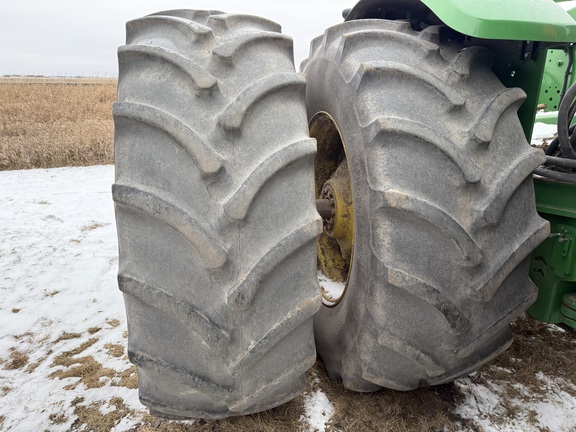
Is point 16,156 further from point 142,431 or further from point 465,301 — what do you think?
point 465,301

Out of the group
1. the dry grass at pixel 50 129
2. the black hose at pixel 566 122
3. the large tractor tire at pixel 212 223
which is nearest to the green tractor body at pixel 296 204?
the large tractor tire at pixel 212 223

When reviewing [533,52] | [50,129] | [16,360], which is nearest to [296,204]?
[533,52]

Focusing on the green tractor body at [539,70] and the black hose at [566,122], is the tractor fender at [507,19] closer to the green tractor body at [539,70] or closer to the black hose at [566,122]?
the green tractor body at [539,70]

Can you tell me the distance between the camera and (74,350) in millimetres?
2012

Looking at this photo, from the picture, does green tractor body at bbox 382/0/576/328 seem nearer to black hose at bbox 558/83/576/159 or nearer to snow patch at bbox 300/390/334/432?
black hose at bbox 558/83/576/159

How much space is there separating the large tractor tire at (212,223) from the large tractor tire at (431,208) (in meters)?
0.17

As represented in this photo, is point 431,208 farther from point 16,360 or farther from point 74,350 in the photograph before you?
point 16,360

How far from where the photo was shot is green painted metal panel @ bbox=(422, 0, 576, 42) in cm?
103

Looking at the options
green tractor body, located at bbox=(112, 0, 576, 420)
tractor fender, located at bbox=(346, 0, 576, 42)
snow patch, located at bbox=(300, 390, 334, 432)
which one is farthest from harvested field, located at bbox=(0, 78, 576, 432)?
tractor fender, located at bbox=(346, 0, 576, 42)

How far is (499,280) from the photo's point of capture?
3.63 feet

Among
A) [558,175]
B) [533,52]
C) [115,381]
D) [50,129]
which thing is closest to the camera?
[533,52]

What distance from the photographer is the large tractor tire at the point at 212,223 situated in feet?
3.30

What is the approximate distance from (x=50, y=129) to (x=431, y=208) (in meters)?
8.59

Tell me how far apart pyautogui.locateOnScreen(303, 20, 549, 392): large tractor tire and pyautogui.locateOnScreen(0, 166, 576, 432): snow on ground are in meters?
0.35
